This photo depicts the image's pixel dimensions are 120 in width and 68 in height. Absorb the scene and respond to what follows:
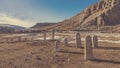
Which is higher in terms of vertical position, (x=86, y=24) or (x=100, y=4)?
(x=100, y=4)

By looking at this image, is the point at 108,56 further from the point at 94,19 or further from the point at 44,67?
the point at 94,19

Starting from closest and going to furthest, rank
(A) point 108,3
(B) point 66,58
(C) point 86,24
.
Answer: (B) point 66,58 < (C) point 86,24 < (A) point 108,3

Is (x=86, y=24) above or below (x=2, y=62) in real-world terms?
above

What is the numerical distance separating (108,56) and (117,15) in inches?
5313

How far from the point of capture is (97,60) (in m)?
21.8

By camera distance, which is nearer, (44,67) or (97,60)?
(44,67)

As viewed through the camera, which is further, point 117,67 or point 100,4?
point 100,4

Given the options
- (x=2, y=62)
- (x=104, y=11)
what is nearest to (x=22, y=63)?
(x=2, y=62)

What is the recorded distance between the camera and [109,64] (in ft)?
65.4

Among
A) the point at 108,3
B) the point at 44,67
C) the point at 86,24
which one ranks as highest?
the point at 108,3

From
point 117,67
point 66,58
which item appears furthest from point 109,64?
point 66,58

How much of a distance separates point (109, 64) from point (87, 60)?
267cm

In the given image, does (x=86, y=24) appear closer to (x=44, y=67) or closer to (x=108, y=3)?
(x=108, y=3)

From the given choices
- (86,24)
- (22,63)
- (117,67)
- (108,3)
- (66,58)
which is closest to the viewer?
(117,67)
